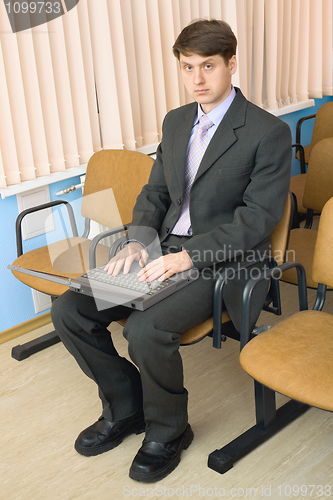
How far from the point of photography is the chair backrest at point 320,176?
8.07ft

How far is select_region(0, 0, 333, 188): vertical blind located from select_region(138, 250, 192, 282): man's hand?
109 centimetres

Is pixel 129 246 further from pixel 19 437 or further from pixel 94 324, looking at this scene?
pixel 19 437

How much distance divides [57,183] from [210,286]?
1318 millimetres

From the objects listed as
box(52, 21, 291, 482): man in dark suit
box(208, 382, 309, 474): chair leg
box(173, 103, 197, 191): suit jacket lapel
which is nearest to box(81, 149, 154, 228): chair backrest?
box(173, 103, 197, 191): suit jacket lapel

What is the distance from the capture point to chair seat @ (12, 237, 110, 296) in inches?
84.3

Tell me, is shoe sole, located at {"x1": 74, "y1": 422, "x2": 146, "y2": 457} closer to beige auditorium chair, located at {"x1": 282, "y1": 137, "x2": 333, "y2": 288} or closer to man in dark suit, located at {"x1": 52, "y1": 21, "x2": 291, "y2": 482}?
man in dark suit, located at {"x1": 52, "y1": 21, "x2": 291, "y2": 482}

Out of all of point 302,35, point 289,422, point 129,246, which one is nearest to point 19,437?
point 129,246

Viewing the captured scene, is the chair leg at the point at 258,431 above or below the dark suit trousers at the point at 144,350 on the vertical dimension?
below

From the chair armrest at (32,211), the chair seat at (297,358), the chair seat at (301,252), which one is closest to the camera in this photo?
the chair seat at (297,358)

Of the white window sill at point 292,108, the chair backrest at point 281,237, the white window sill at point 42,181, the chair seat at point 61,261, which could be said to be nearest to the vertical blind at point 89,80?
the white window sill at point 42,181

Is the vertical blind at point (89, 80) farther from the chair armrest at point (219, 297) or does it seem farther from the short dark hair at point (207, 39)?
the chair armrest at point (219, 297)

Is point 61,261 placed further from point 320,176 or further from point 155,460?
point 320,176

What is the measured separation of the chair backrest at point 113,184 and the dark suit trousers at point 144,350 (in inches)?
24.3

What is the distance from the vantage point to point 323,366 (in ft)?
4.89
